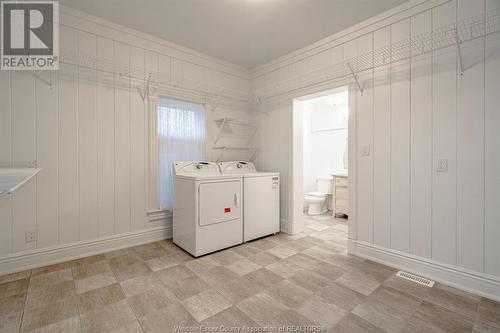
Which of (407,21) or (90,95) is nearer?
(407,21)

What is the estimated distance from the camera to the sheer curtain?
2969 mm

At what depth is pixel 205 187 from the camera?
252cm

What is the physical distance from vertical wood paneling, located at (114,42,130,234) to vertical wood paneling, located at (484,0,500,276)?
340 centimetres

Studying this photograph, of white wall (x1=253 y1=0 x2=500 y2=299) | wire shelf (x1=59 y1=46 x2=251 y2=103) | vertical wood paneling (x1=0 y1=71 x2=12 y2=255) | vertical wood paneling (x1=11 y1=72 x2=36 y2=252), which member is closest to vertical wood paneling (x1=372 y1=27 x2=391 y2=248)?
white wall (x1=253 y1=0 x2=500 y2=299)

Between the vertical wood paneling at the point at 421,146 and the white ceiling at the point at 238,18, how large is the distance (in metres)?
0.50

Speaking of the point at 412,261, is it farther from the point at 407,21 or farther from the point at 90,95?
the point at 90,95

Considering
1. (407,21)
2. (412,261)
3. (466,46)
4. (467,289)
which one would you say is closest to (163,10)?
(407,21)

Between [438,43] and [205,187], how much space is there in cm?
256

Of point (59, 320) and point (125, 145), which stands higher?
point (125, 145)

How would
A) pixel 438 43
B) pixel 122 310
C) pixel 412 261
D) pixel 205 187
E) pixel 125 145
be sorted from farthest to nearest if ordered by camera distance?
pixel 125 145, pixel 205 187, pixel 412 261, pixel 438 43, pixel 122 310

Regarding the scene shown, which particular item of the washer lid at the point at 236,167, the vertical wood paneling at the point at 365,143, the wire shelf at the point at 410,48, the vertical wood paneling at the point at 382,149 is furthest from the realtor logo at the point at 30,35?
the vertical wood paneling at the point at 382,149

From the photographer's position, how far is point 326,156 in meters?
4.82

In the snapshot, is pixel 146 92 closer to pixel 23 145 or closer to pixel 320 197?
pixel 23 145

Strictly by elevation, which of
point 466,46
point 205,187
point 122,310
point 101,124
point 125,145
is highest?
point 466,46
